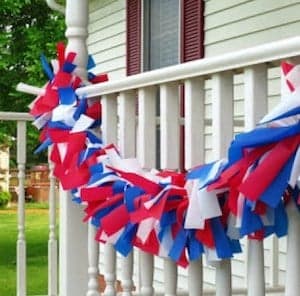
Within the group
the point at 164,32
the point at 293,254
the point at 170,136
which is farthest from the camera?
the point at 164,32

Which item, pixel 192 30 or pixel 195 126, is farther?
pixel 192 30

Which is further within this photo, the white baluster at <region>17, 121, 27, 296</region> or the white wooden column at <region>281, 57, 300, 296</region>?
the white baluster at <region>17, 121, 27, 296</region>

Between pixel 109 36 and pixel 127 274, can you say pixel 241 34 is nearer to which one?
pixel 109 36

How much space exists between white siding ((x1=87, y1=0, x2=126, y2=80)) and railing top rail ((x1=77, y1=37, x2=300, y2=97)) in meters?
5.67

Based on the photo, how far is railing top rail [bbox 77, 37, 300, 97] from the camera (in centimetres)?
225

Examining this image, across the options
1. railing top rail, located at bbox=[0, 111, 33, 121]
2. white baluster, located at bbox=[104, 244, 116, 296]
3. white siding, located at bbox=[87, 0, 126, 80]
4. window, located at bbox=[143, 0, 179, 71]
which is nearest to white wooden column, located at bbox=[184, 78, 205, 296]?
white baluster, located at bbox=[104, 244, 116, 296]

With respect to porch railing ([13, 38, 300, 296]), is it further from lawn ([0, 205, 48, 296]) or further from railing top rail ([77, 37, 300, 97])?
lawn ([0, 205, 48, 296])

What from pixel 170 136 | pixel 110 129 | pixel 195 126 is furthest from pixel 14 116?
pixel 195 126

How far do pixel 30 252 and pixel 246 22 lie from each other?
10.4 metres

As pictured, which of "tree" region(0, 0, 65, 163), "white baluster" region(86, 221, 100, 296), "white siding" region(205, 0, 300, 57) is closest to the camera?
"white baluster" region(86, 221, 100, 296)

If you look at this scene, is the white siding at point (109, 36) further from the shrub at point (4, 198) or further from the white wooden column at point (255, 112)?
the shrub at point (4, 198)

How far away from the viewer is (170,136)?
Answer: 286cm

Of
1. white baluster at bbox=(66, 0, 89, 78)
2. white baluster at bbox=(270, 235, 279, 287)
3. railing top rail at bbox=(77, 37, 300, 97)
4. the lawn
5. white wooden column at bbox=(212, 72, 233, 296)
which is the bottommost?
the lawn

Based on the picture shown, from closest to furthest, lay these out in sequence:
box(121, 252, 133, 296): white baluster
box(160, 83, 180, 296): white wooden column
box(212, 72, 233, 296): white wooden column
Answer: box(212, 72, 233, 296): white wooden column
box(160, 83, 180, 296): white wooden column
box(121, 252, 133, 296): white baluster
